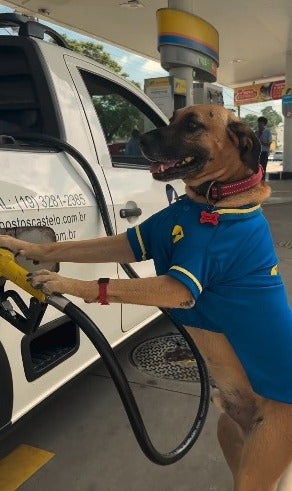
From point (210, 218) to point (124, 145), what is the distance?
2.53 meters

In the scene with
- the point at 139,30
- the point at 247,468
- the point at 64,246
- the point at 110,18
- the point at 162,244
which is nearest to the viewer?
the point at 247,468

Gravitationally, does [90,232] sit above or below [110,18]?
below

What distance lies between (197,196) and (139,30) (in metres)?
15.6

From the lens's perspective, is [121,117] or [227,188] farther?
[121,117]

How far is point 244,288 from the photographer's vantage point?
161cm

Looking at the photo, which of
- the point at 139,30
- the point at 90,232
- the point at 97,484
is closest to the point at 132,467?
the point at 97,484

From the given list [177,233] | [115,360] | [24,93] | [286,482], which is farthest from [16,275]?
[24,93]

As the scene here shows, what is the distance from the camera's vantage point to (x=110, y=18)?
46.9ft

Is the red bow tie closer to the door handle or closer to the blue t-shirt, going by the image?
the blue t-shirt

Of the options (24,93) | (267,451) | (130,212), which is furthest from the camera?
(130,212)

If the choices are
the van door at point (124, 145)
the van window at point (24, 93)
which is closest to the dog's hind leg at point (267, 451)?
the van door at point (124, 145)

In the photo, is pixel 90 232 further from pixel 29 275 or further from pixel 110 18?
pixel 110 18

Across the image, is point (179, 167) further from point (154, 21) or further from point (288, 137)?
point (288, 137)

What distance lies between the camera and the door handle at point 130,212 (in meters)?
2.81
